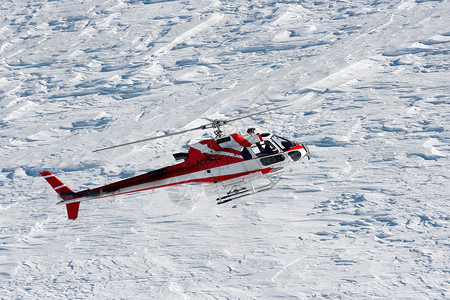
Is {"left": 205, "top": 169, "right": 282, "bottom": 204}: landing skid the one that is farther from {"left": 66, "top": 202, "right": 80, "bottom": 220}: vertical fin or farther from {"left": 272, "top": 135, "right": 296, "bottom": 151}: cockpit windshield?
{"left": 66, "top": 202, "right": 80, "bottom": 220}: vertical fin

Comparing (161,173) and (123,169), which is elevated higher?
(161,173)

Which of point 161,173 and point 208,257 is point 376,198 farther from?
point 161,173

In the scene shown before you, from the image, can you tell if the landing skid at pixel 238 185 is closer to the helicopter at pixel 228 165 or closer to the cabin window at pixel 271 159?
the helicopter at pixel 228 165

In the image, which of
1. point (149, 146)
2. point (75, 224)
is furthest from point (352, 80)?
point (75, 224)

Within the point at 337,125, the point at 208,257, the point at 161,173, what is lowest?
the point at 208,257

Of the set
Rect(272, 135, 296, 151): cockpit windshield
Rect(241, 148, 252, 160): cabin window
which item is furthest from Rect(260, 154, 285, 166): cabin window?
Rect(241, 148, 252, 160): cabin window

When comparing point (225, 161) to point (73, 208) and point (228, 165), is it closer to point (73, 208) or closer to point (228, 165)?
point (228, 165)
